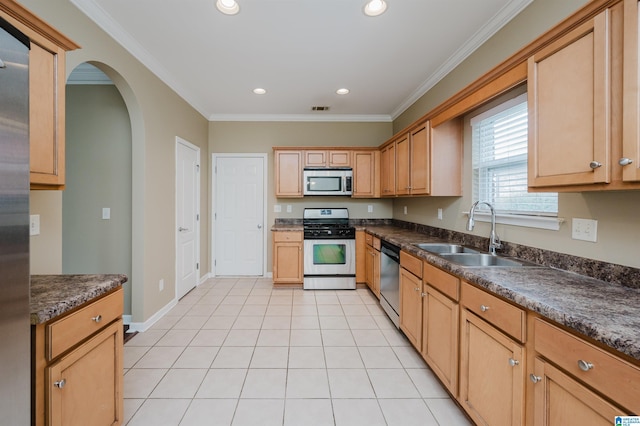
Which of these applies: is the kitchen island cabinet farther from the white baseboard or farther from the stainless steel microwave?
the stainless steel microwave

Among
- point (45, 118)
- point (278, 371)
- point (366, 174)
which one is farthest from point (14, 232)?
point (366, 174)

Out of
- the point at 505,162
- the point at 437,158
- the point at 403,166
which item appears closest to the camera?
the point at 505,162

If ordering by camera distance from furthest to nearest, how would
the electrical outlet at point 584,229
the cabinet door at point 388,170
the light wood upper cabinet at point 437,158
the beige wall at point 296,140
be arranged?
the beige wall at point 296,140
the cabinet door at point 388,170
the light wood upper cabinet at point 437,158
the electrical outlet at point 584,229

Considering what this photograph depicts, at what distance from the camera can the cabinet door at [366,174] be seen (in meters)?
4.38

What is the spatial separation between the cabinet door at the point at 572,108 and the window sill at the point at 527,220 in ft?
1.44

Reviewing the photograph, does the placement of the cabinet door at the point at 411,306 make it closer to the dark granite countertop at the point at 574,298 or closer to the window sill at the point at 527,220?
the dark granite countertop at the point at 574,298

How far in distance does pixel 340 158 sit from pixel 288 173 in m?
0.87

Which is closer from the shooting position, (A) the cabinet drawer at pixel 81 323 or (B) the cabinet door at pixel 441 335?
(A) the cabinet drawer at pixel 81 323

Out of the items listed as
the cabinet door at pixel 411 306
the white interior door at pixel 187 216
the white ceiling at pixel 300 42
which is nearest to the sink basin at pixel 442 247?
the cabinet door at pixel 411 306

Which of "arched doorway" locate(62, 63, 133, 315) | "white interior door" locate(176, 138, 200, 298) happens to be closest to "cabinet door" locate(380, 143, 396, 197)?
"white interior door" locate(176, 138, 200, 298)

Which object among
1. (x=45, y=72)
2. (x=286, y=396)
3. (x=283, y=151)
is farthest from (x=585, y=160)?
(x=283, y=151)

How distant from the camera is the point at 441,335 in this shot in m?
1.84

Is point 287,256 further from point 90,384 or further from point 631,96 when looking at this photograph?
Result: point 631,96

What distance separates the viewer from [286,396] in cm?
183
